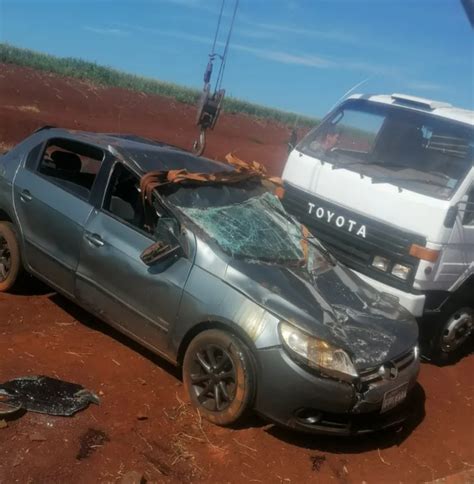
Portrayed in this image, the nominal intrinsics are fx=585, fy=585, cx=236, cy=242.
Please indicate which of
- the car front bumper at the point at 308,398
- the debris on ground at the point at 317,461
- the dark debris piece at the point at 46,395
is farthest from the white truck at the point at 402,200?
the dark debris piece at the point at 46,395

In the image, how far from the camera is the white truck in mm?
5496

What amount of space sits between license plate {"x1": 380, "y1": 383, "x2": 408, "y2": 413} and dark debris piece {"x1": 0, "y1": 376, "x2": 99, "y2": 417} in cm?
201

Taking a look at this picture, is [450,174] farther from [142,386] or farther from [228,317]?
[142,386]

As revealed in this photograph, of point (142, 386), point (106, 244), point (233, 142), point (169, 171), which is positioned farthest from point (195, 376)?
point (233, 142)

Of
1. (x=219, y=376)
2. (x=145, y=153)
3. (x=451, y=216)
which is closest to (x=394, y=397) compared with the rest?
(x=219, y=376)

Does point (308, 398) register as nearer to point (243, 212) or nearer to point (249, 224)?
point (249, 224)

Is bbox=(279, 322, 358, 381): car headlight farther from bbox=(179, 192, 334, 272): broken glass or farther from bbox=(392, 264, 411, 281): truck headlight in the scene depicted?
bbox=(392, 264, 411, 281): truck headlight

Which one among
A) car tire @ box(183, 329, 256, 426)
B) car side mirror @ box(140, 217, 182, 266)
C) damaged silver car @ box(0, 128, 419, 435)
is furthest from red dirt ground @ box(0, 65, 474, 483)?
car side mirror @ box(140, 217, 182, 266)

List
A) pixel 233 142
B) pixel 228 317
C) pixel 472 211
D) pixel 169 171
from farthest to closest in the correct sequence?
pixel 233 142 → pixel 472 211 → pixel 169 171 → pixel 228 317

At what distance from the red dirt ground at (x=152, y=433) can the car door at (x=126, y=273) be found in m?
0.41

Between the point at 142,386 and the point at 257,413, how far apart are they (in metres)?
1.00

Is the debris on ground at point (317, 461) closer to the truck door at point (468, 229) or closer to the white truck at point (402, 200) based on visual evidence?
the white truck at point (402, 200)

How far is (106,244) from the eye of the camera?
183 inches

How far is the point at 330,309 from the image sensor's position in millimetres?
4262
